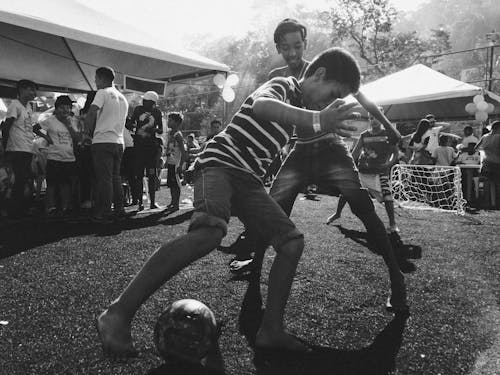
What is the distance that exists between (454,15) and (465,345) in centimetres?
→ 14149

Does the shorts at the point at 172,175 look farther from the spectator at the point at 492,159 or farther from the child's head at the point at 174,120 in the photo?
the spectator at the point at 492,159

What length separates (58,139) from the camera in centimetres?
697

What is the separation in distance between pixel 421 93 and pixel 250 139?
39.9ft

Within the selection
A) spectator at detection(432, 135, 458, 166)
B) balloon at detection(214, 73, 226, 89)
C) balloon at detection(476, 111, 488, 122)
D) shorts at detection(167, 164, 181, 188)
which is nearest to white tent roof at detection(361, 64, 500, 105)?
spectator at detection(432, 135, 458, 166)

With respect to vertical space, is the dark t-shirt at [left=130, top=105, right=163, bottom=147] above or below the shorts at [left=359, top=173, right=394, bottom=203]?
above

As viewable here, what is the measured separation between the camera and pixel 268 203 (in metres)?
2.40

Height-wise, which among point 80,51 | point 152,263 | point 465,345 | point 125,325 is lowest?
Answer: point 465,345

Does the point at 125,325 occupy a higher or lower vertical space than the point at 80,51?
lower

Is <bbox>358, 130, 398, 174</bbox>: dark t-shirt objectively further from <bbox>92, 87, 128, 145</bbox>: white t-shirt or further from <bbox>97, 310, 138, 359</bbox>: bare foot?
<bbox>97, 310, 138, 359</bbox>: bare foot

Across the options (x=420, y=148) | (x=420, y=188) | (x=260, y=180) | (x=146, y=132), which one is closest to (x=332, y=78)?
(x=260, y=180)

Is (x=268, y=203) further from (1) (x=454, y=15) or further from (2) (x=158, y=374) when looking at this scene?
(1) (x=454, y=15)

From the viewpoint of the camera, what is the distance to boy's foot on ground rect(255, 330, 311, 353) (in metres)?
2.30

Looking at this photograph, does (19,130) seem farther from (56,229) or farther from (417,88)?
(417,88)

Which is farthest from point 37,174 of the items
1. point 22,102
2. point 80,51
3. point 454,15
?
point 454,15
